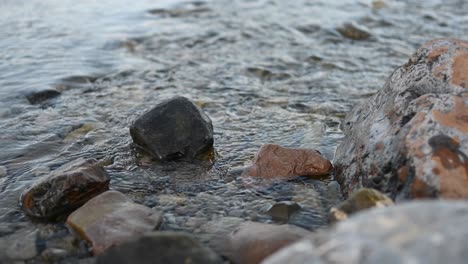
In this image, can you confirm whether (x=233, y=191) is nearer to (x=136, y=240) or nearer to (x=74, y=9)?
(x=136, y=240)

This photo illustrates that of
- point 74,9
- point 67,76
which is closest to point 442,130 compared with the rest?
point 67,76

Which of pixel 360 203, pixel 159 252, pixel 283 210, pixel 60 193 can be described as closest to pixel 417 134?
pixel 360 203

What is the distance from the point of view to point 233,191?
358 cm

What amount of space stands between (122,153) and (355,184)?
1832mm

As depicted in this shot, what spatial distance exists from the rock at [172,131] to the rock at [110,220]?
845 mm

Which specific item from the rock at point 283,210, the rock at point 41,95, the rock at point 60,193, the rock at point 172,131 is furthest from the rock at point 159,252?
the rock at point 41,95

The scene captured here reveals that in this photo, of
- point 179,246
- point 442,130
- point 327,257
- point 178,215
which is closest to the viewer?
point 327,257

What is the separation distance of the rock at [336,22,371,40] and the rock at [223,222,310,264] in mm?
5553

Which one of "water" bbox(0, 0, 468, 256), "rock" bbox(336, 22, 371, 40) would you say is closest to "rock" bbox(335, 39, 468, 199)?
"water" bbox(0, 0, 468, 256)

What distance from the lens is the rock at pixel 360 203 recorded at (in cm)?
270

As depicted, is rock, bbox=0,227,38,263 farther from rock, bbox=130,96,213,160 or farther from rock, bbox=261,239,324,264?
rock, bbox=261,239,324,264

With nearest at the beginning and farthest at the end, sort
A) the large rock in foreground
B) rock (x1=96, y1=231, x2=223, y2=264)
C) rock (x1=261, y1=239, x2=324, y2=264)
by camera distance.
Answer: the large rock in foreground → rock (x1=261, y1=239, x2=324, y2=264) → rock (x1=96, y1=231, x2=223, y2=264)

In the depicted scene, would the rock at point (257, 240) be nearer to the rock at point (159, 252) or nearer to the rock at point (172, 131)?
the rock at point (159, 252)

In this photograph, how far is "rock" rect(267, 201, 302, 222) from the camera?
321cm
